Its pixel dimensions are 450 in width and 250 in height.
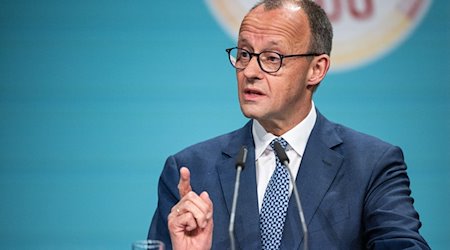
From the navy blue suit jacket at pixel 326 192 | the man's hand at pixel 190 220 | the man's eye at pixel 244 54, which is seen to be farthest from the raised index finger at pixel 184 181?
the man's eye at pixel 244 54

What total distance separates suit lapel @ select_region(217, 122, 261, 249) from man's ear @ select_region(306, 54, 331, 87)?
28 centimetres

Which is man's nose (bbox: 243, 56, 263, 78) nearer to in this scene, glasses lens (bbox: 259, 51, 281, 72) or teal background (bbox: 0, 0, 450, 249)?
glasses lens (bbox: 259, 51, 281, 72)

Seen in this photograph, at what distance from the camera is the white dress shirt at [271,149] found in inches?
112

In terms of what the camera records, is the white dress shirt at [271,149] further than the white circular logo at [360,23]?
No

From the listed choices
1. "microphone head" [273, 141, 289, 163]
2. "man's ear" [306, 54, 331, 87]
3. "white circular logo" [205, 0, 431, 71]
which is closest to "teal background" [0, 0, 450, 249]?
"white circular logo" [205, 0, 431, 71]

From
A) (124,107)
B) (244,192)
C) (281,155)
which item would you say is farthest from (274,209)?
(124,107)

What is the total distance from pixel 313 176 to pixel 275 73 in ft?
1.18

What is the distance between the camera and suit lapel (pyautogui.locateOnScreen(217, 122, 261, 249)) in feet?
8.99

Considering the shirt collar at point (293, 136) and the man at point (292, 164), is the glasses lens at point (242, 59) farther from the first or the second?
the shirt collar at point (293, 136)

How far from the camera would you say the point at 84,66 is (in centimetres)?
371

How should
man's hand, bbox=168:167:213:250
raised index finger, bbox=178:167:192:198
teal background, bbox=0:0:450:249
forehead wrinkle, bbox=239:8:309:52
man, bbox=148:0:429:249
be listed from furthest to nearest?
teal background, bbox=0:0:450:249 → forehead wrinkle, bbox=239:8:309:52 → man, bbox=148:0:429:249 → raised index finger, bbox=178:167:192:198 → man's hand, bbox=168:167:213:250

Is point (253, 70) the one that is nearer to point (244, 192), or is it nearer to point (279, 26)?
point (279, 26)

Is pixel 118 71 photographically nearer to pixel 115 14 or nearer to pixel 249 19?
pixel 115 14

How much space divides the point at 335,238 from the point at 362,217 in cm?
11
